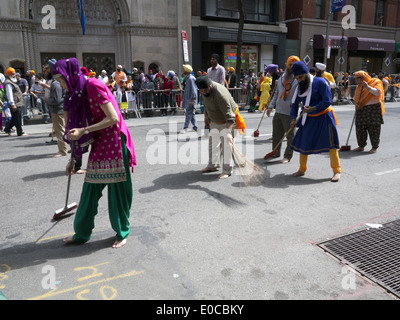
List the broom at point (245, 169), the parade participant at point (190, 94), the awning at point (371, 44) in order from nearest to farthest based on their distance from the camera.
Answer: the broom at point (245, 169), the parade participant at point (190, 94), the awning at point (371, 44)

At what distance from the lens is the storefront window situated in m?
25.1

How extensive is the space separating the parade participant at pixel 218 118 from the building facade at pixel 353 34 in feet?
78.3

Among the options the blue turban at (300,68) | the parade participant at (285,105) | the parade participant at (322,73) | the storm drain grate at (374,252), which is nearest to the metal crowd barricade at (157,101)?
the parade participant at (322,73)

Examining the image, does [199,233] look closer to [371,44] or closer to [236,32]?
[236,32]

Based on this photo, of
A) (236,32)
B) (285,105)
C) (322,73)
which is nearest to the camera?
(285,105)

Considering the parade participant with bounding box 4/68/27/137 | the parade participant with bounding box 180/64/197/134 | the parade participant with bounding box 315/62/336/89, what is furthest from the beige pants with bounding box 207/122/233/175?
the parade participant with bounding box 4/68/27/137

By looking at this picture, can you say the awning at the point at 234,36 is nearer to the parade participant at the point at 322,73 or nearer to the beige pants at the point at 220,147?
the parade participant at the point at 322,73

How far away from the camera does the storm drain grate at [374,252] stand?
3.27 meters

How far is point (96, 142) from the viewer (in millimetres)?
3646

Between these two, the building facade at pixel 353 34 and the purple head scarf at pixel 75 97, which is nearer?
the purple head scarf at pixel 75 97

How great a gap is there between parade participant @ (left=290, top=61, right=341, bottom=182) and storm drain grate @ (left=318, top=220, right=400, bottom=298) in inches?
73.2

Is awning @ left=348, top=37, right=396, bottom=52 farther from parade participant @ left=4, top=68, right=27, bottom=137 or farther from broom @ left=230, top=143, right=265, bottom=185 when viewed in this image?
broom @ left=230, top=143, right=265, bottom=185

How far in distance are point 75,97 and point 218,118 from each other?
9.92 ft

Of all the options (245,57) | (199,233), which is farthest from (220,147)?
(245,57)
